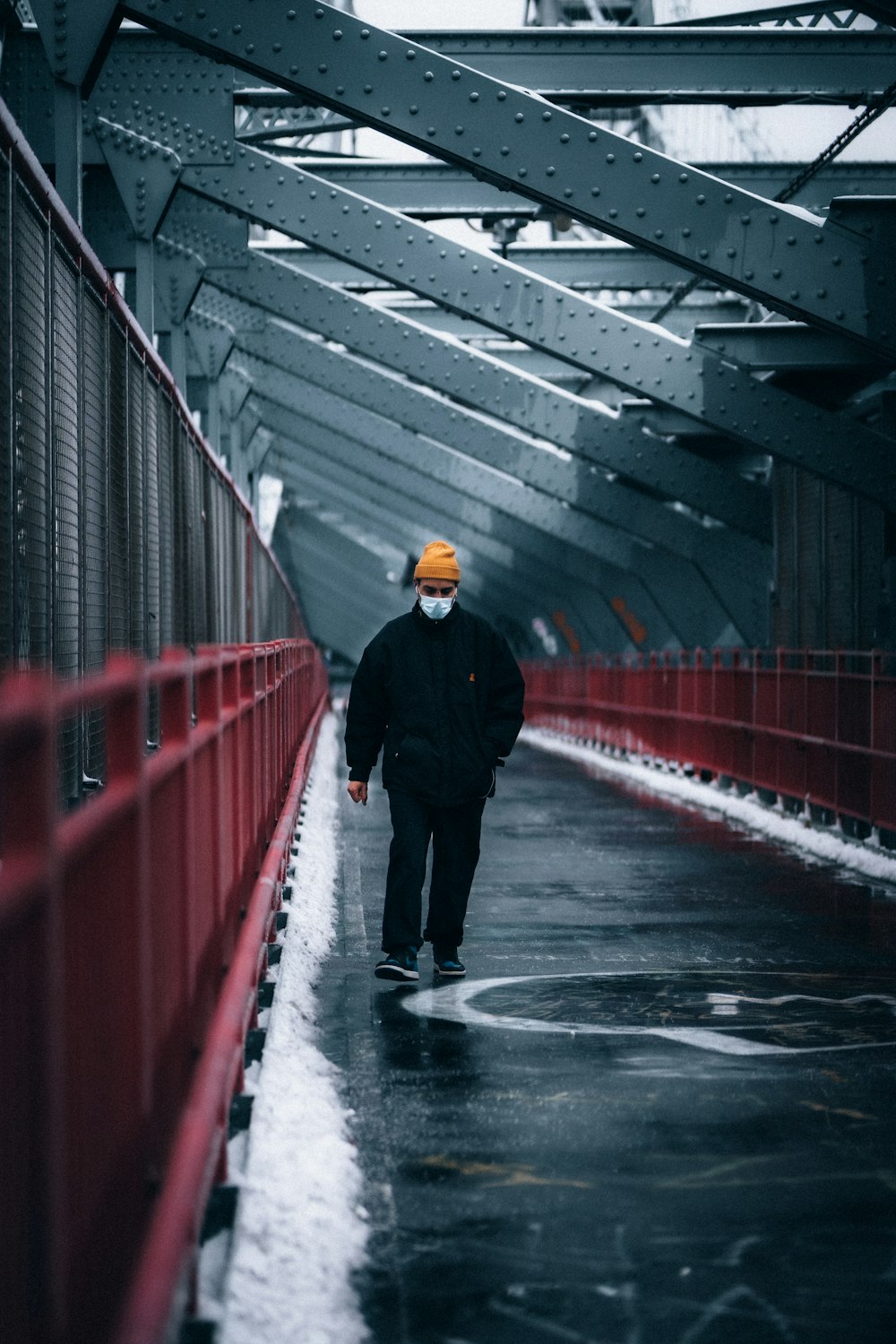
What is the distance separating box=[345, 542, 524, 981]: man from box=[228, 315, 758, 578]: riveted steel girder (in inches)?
632

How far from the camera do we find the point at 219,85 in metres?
14.2

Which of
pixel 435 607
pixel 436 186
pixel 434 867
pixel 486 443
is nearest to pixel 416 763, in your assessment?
pixel 434 867

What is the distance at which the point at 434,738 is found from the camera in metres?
8.12

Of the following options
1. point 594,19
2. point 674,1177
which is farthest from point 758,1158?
point 594,19

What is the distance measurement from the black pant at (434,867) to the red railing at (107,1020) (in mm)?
3148

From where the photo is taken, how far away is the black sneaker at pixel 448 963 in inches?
321

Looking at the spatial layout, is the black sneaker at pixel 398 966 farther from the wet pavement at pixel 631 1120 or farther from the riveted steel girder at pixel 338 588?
the riveted steel girder at pixel 338 588

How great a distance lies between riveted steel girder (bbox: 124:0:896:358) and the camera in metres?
11.2

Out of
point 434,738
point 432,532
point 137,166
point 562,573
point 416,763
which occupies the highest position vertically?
A: point 137,166

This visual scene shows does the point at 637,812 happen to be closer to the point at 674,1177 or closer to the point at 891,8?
the point at 891,8

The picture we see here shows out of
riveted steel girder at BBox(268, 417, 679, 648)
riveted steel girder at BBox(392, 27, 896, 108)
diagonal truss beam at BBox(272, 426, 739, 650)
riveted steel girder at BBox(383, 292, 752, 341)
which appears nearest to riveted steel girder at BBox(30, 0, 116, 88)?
riveted steel girder at BBox(392, 27, 896, 108)

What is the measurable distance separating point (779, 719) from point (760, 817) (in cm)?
92

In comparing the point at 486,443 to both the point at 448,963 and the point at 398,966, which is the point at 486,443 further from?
the point at 398,966

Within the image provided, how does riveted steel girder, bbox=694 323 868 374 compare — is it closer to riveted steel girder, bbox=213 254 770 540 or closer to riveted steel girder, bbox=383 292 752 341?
riveted steel girder, bbox=383 292 752 341
